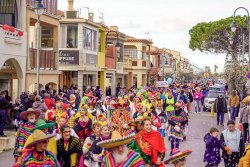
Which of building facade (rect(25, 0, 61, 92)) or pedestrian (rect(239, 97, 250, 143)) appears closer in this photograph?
pedestrian (rect(239, 97, 250, 143))

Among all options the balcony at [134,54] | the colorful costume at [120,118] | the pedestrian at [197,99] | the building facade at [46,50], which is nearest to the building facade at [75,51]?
the building facade at [46,50]

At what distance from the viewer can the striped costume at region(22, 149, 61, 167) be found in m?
7.00

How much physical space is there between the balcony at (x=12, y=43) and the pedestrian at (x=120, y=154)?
49.7ft

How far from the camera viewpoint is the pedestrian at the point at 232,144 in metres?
11.2

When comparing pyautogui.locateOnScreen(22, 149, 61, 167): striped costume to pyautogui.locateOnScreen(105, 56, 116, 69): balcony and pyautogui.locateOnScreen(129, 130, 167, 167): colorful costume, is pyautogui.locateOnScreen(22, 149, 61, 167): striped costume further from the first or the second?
pyautogui.locateOnScreen(105, 56, 116, 69): balcony

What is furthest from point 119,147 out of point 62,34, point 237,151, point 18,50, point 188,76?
point 188,76

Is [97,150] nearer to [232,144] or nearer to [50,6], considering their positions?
[232,144]

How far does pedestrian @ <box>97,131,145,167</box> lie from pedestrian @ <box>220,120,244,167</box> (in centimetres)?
531

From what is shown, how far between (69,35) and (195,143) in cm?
1845

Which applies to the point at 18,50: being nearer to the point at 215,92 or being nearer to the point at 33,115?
the point at 33,115

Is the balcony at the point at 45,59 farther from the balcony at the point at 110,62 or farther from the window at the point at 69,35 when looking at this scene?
the balcony at the point at 110,62

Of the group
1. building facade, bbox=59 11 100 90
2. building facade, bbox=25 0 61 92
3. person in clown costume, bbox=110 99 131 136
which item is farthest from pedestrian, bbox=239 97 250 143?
building facade, bbox=59 11 100 90

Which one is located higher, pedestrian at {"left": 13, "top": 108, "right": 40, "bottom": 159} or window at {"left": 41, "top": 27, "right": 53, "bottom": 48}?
window at {"left": 41, "top": 27, "right": 53, "bottom": 48}

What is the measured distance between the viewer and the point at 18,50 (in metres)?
22.6
